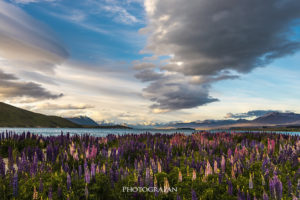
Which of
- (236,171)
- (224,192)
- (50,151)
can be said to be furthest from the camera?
(50,151)

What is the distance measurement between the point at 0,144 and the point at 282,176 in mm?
10377

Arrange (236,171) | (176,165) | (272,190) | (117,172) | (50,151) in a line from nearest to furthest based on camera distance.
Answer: (272,190), (117,172), (236,171), (176,165), (50,151)

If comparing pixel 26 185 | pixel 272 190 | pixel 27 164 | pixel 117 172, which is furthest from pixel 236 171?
pixel 27 164

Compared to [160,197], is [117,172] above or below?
above

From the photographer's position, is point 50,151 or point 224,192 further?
point 50,151

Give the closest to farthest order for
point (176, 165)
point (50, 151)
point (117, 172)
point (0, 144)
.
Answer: point (117, 172)
point (176, 165)
point (50, 151)
point (0, 144)

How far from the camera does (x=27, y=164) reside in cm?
517

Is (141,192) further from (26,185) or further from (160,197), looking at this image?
(26,185)

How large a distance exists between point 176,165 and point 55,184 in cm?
285

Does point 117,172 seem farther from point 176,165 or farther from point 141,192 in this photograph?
point 176,165

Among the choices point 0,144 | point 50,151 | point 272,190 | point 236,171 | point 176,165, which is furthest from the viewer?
point 0,144

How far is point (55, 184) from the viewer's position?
4.35 meters

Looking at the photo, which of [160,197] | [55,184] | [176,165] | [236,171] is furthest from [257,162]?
[55,184]

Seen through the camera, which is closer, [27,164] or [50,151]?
[27,164]
